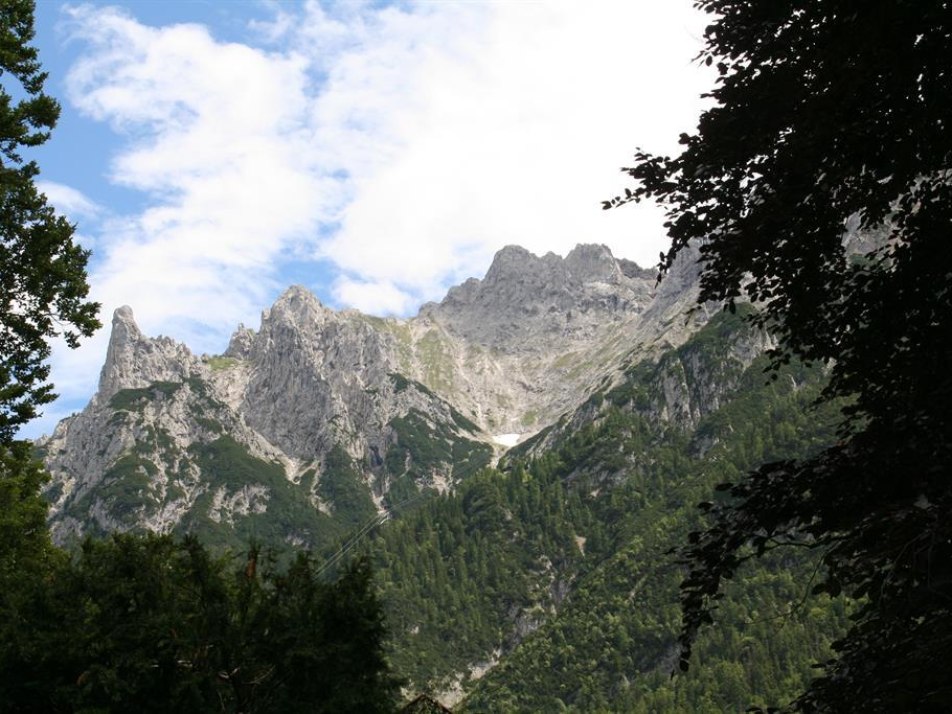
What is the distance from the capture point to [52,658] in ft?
75.4

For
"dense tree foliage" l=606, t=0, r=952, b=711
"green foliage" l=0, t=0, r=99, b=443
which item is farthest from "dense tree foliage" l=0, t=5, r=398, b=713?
"dense tree foliage" l=606, t=0, r=952, b=711

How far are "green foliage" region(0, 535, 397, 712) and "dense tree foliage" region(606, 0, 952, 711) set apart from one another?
17.2 meters

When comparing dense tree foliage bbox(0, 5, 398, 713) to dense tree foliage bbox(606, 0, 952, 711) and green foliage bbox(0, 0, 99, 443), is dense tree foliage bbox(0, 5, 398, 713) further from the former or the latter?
dense tree foliage bbox(606, 0, 952, 711)

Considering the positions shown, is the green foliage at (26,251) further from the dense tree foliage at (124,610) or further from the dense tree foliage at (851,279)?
the dense tree foliage at (851,279)

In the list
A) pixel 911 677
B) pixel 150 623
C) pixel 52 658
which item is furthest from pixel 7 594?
pixel 911 677

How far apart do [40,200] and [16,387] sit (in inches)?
176

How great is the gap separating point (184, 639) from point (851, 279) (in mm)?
19986

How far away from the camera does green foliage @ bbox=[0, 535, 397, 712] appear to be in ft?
75.0

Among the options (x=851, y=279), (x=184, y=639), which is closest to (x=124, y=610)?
(x=184, y=639)

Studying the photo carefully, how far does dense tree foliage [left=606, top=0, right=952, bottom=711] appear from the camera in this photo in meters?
8.41

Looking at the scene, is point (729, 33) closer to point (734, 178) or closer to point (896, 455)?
point (734, 178)

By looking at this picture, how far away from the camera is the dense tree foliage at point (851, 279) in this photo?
8.41 m

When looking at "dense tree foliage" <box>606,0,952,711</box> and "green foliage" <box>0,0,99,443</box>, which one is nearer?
"dense tree foliage" <box>606,0,952,711</box>

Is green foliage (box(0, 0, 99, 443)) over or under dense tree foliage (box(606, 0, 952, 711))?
over
